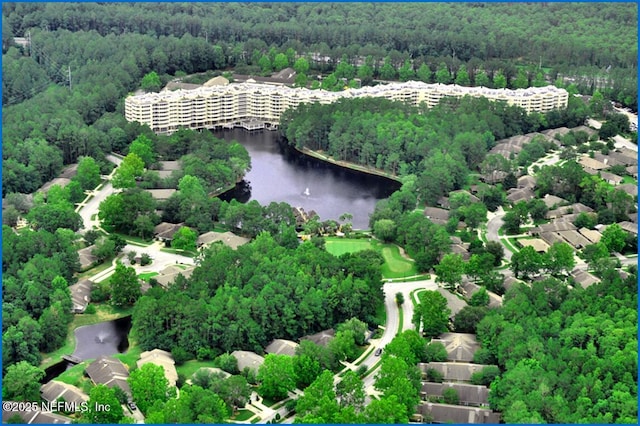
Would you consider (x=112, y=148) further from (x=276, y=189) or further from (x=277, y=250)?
(x=277, y=250)

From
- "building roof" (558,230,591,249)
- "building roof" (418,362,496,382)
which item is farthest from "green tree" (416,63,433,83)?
"building roof" (418,362,496,382)

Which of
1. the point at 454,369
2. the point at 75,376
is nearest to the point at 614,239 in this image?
the point at 454,369

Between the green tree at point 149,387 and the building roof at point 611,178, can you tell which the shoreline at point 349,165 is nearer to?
the building roof at point 611,178

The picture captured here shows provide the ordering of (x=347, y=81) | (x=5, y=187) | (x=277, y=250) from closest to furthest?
1. (x=277, y=250)
2. (x=5, y=187)
3. (x=347, y=81)

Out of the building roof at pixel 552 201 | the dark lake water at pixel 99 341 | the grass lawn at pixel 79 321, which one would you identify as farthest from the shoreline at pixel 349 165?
the dark lake water at pixel 99 341

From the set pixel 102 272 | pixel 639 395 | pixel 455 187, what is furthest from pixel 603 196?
pixel 102 272
